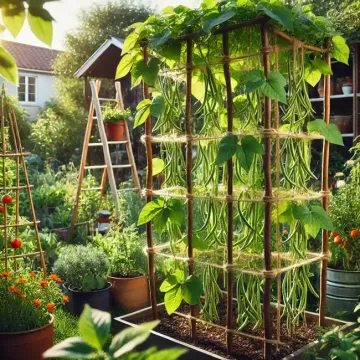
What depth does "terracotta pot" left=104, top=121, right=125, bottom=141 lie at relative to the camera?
19.7 ft

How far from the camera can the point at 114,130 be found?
19.8ft

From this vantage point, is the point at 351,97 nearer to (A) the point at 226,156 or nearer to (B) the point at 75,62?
(A) the point at 226,156

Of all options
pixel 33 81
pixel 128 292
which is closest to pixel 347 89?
pixel 128 292

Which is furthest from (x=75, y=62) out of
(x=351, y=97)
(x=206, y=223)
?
(x=206, y=223)

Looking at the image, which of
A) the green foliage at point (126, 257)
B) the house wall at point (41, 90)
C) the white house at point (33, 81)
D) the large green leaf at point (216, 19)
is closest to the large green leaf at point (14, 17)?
the large green leaf at point (216, 19)

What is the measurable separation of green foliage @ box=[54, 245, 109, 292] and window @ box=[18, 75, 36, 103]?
13.2 meters

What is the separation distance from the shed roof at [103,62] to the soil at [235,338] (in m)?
6.83

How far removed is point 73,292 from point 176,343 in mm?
1490

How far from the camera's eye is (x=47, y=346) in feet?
9.39

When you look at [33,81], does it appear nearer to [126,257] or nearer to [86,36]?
[86,36]

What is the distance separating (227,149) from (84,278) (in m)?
2.05

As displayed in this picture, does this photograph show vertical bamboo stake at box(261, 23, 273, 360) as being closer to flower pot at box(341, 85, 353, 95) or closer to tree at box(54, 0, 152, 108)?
flower pot at box(341, 85, 353, 95)

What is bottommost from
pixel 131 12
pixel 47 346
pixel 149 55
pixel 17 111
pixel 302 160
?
pixel 47 346

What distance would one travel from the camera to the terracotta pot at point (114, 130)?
602 centimetres
